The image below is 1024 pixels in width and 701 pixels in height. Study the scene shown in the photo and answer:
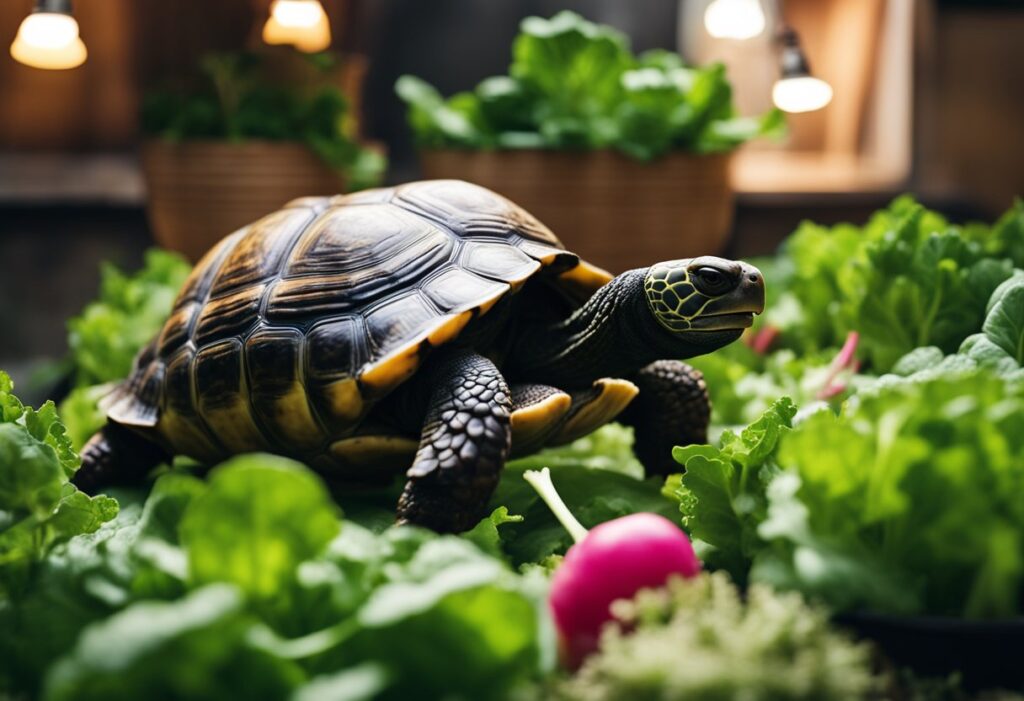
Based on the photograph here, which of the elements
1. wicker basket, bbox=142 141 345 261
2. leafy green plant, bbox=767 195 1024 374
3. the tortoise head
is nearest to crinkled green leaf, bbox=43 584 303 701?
the tortoise head

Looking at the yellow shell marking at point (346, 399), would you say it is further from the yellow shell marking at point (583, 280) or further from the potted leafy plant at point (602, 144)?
the potted leafy plant at point (602, 144)

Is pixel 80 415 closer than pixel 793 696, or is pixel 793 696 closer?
pixel 793 696

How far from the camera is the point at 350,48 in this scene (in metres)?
4.29

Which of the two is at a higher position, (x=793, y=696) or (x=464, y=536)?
(x=793, y=696)

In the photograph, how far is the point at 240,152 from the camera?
3.18 m

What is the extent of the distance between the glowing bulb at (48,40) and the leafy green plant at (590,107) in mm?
1068

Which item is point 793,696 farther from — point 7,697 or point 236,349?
point 236,349

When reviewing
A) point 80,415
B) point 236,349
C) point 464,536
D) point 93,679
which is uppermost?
point 93,679

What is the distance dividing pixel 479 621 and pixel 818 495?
38cm

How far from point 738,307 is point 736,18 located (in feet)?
5.94

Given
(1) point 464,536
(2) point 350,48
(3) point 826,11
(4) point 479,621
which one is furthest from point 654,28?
(4) point 479,621

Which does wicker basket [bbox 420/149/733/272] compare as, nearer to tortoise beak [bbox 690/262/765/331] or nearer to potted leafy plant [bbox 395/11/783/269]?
potted leafy plant [bbox 395/11/783/269]

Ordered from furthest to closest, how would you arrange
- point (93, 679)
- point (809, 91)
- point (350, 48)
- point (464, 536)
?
1. point (350, 48)
2. point (809, 91)
3. point (464, 536)
4. point (93, 679)

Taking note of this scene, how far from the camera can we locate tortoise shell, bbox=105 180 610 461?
1.54 meters
